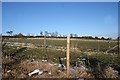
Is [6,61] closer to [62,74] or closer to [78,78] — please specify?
[62,74]

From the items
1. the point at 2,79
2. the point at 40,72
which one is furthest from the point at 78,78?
the point at 2,79

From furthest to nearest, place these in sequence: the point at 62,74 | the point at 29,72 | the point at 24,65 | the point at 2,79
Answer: the point at 24,65 → the point at 29,72 → the point at 62,74 → the point at 2,79

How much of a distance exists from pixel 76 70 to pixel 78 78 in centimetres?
94

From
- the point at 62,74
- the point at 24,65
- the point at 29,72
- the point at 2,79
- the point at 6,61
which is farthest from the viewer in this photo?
the point at 6,61

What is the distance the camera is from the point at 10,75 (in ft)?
29.8

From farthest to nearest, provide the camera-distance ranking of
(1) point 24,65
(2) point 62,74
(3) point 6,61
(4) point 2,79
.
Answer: (3) point 6,61, (1) point 24,65, (2) point 62,74, (4) point 2,79

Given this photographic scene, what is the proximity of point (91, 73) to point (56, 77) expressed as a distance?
1.72 meters

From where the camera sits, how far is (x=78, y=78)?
27.8 ft

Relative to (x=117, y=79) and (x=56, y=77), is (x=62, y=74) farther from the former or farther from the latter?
(x=117, y=79)

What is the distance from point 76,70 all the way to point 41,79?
1.85 metres

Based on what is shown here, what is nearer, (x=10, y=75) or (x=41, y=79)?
(x=41, y=79)

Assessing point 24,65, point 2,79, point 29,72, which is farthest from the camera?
point 24,65

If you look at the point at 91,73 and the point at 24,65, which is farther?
the point at 24,65

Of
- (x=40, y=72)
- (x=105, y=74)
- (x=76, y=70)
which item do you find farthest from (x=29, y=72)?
(x=105, y=74)
